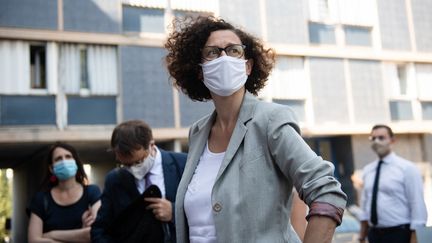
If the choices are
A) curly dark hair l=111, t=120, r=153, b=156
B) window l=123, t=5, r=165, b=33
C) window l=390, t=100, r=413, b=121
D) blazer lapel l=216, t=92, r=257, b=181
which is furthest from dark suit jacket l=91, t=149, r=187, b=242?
window l=390, t=100, r=413, b=121

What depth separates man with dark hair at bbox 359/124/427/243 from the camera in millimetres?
4898

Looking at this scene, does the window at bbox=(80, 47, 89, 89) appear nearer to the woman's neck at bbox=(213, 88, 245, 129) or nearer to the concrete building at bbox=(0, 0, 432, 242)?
the concrete building at bbox=(0, 0, 432, 242)

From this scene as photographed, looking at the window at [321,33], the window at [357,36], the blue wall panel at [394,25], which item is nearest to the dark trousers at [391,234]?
the window at [321,33]

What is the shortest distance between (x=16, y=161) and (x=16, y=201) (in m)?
3.38

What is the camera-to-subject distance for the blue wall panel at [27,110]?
12.0 metres

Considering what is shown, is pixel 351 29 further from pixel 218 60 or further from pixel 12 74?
pixel 218 60

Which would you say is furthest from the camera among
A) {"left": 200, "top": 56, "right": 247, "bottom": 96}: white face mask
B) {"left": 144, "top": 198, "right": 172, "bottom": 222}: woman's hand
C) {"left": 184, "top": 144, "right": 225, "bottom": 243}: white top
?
{"left": 144, "top": 198, "right": 172, "bottom": 222}: woman's hand

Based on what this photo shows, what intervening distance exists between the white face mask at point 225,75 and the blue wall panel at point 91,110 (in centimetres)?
1099

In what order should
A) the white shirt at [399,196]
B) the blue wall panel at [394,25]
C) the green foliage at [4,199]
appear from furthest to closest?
the green foliage at [4,199] < the blue wall panel at [394,25] < the white shirt at [399,196]

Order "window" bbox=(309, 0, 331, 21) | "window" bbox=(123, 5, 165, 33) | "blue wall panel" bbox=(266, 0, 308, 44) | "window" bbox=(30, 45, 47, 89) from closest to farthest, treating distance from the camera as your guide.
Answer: "window" bbox=(30, 45, 47, 89) → "window" bbox=(123, 5, 165, 33) → "blue wall panel" bbox=(266, 0, 308, 44) → "window" bbox=(309, 0, 331, 21)

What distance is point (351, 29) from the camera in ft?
53.2

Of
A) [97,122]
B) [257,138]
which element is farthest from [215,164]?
[97,122]

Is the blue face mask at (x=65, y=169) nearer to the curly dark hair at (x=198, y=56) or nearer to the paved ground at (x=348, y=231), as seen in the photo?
the curly dark hair at (x=198, y=56)

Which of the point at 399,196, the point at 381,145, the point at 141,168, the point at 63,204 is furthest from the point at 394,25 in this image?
the point at 141,168
